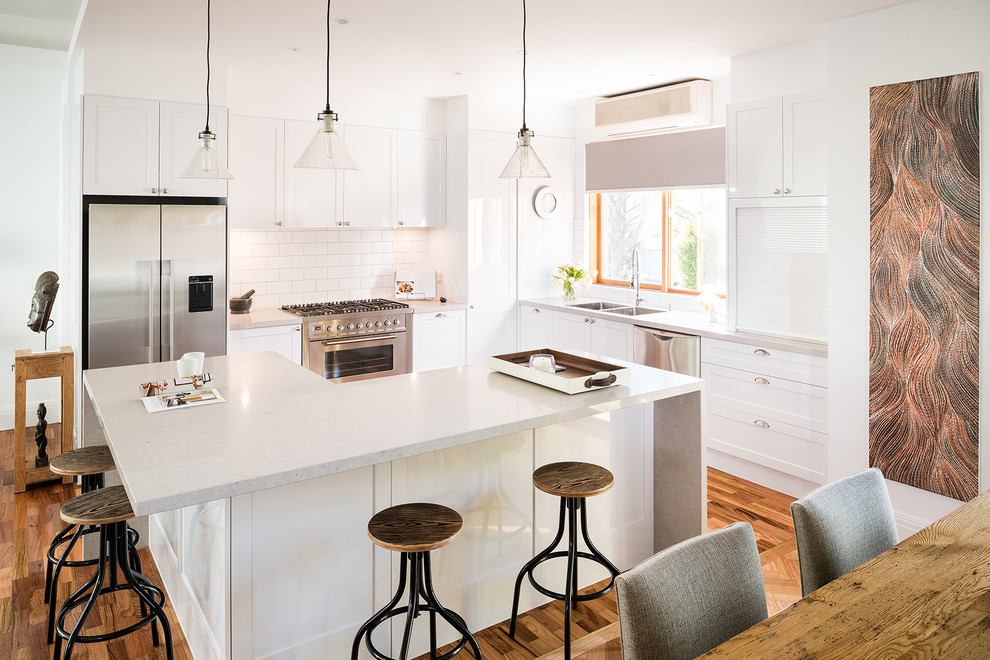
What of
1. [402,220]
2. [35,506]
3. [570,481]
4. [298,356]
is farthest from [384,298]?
[570,481]

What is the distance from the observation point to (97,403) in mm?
2510

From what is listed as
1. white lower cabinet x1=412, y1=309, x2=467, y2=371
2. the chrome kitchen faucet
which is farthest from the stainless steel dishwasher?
white lower cabinet x1=412, y1=309, x2=467, y2=371

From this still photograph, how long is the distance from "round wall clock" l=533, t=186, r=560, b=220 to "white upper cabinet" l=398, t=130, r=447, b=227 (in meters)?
0.81

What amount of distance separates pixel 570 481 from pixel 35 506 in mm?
3261

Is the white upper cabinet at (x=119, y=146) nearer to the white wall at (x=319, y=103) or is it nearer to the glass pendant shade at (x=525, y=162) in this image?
the white wall at (x=319, y=103)

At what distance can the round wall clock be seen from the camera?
591cm

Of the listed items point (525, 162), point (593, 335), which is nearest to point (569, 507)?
point (525, 162)

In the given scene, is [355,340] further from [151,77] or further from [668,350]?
[668,350]

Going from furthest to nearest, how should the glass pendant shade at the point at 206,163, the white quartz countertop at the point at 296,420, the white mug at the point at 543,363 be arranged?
the white mug at the point at 543,363 < the glass pendant shade at the point at 206,163 < the white quartz countertop at the point at 296,420

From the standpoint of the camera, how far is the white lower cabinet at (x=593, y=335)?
489cm

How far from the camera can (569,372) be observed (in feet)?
9.48

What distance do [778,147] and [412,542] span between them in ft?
10.8

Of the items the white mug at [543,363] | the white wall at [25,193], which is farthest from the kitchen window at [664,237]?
the white wall at [25,193]

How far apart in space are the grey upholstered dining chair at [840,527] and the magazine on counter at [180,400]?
2.01 metres
